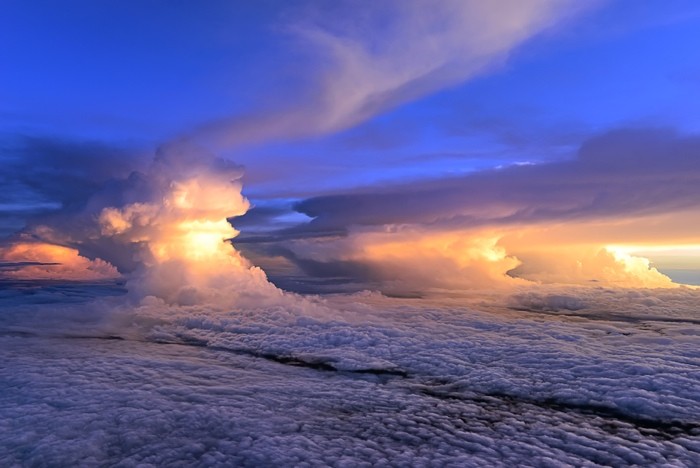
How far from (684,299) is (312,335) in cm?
13482

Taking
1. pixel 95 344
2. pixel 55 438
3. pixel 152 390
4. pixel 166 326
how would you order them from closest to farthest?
pixel 55 438 < pixel 152 390 < pixel 95 344 < pixel 166 326

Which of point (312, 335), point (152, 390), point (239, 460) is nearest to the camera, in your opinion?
point (239, 460)

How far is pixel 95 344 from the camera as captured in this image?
49.6 metres

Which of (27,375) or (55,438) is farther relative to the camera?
(27,375)

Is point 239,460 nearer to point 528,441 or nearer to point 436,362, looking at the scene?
point 528,441

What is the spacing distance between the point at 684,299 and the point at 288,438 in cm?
15825

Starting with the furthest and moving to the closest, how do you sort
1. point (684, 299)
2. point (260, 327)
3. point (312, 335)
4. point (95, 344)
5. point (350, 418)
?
point (684, 299) → point (260, 327) → point (312, 335) → point (95, 344) → point (350, 418)

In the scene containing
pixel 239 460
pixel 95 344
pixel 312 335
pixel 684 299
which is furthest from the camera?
pixel 684 299

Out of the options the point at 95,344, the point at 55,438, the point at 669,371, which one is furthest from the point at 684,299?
the point at 55,438

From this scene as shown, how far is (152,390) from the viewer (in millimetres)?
27234

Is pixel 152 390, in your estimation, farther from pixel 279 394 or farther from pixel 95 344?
pixel 95 344

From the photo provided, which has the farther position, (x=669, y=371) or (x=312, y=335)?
(x=312, y=335)

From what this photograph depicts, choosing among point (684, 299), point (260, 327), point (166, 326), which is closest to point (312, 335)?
point (260, 327)

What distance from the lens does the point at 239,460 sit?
54.5 feet
